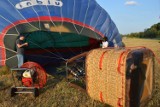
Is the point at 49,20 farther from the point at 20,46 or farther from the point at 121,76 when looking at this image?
the point at 121,76

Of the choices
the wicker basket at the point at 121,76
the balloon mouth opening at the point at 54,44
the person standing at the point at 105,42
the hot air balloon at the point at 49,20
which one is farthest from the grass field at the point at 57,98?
the balloon mouth opening at the point at 54,44

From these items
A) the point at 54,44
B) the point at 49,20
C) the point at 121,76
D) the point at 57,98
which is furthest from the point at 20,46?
the point at 121,76

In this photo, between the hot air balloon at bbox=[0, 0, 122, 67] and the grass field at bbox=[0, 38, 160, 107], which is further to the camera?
the hot air balloon at bbox=[0, 0, 122, 67]

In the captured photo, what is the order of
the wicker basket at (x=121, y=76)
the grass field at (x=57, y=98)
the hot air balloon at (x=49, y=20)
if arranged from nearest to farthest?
1. the wicker basket at (x=121, y=76)
2. the grass field at (x=57, y=98)
3. the hot air balloon at (x=49, y=20)

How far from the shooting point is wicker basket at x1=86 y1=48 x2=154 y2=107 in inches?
132

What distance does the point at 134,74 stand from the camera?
3.46 m

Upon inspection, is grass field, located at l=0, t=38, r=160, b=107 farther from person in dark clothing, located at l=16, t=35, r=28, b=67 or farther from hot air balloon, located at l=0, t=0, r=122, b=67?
hot air balloon, located at l=0, t=0, r=122, b=67

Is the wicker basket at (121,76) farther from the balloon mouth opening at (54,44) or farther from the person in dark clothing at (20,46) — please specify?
the balloon mouth opening at (54,44)

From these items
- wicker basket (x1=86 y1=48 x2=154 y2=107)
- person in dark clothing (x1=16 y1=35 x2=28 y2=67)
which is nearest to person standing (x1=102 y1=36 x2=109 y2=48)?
person in dark clothing (x1=16 y1=35 x2=28 y2=67)

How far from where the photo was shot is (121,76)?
11.1 ft

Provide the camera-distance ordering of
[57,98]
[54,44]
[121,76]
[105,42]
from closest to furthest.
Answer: [121,76], [57,98], [105,42], [54,44]

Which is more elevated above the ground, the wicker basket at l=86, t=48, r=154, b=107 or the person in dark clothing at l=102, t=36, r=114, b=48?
the person in dark clothing at l=102, t=36, r=114, b=48

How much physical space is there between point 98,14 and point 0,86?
8.87 ft

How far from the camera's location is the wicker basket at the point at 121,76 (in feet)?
11.0
